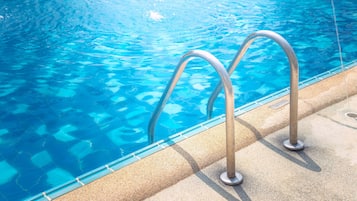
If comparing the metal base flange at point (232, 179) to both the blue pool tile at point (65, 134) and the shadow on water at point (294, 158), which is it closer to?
the shadow on water at point (294, 158)

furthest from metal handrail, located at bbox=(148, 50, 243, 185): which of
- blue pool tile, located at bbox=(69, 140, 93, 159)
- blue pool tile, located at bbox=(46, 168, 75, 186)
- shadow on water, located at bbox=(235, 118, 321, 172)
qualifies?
blue pool tile, located at bbox=(69, 140, 93, 159)

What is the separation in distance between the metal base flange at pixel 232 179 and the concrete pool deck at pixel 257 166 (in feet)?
0.13

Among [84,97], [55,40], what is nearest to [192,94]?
[84,97]

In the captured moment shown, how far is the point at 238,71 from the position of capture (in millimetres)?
6531

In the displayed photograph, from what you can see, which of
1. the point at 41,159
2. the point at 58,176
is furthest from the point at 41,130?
the point at 58,176

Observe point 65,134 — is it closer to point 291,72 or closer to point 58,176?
point 58,176

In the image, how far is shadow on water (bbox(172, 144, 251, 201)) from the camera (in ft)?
8.32

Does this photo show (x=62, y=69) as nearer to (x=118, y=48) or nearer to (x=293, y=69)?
(x=118, y=48)

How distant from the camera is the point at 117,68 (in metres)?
6.82

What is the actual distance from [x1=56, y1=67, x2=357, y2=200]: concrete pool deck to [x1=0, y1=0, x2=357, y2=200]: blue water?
62.1 inches

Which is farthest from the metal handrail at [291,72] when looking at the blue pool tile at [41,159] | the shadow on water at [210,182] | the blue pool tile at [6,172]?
the blue pool tile at [6,172]

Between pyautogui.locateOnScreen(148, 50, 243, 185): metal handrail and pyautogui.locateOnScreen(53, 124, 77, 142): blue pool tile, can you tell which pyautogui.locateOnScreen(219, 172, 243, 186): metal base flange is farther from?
pyautogui.locateOnScreen(53, 124, 77, 142): blue pool tile

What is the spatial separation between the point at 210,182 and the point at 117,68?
14.8ft

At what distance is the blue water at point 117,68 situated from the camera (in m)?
4.53
